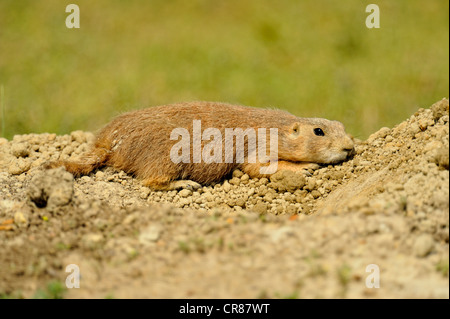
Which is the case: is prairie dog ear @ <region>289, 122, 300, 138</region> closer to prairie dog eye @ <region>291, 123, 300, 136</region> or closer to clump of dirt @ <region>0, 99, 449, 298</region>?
prairie dog eye @ <region>291, 123, 300, 136</region>

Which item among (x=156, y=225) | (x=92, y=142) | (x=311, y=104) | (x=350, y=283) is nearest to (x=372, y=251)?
(x=350, y=283)

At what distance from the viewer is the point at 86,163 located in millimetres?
5375

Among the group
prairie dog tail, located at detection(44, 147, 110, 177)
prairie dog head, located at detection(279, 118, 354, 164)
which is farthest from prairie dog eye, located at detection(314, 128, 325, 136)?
prairie dog tail, located at detection(44, 147, 110, 177)

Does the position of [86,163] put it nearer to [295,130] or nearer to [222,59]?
[295,130]

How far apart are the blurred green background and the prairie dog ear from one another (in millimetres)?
2139

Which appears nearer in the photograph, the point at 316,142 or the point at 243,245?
the point at 243,245

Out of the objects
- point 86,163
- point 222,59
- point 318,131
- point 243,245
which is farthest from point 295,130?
point 222,59

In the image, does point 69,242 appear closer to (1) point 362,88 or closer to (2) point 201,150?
(2) point 201,150

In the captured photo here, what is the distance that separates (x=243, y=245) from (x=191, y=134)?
92.5 inches

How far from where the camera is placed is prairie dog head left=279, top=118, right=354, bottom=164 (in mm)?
5719

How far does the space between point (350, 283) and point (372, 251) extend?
292 mm

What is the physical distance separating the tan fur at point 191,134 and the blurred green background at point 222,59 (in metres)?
2.13

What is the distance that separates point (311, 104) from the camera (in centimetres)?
951

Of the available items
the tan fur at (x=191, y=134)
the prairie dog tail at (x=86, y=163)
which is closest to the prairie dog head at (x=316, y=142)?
the tan fur at (x=191, y=134)
